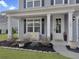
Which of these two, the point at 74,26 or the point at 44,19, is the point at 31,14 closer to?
the point at 44,19

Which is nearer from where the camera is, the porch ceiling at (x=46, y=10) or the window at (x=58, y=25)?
the porch ceiling at (x=46, y=10)

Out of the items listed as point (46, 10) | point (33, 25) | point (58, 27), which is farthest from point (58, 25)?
point (33, 25)

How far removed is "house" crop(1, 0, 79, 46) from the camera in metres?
19.3

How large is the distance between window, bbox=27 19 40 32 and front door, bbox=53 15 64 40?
99.0 inches

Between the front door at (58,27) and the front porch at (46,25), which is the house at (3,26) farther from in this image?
the front door at (58,27)

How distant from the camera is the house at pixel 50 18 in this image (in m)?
19.3

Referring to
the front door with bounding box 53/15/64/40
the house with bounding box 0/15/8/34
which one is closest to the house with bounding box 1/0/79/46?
the front door with bounding box 53/15/64/40

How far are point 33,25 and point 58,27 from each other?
12.0ft

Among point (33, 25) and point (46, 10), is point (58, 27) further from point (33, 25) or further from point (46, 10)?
point (33, 25)

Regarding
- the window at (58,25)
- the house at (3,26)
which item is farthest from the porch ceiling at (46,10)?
the house at (3,26)

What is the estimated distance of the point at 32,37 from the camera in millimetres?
21875

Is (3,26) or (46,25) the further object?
(3,26)

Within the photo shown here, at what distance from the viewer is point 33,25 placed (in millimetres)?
24328

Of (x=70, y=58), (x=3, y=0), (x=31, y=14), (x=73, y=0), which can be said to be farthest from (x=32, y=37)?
(x=3, y=0)
